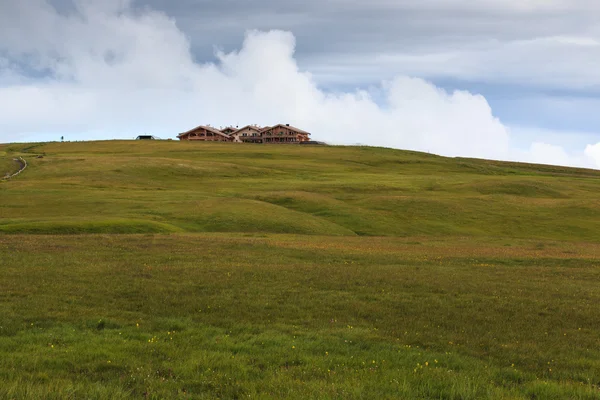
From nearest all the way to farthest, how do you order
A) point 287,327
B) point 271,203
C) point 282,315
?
point 287,327 < point 282,315 < point 271,203

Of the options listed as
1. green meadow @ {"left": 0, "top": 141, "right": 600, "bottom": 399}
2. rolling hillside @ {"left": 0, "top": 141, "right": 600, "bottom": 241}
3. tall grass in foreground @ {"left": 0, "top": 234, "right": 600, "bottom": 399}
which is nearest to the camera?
tall grass in foreground @ {"left": 0, "top": 234, "right": 600, "bottom": 399}

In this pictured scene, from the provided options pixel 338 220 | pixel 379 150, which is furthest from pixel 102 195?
pixel 379 150

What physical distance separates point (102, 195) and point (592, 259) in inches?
2226

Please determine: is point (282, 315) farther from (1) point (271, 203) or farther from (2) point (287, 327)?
(1) point (271, 203)

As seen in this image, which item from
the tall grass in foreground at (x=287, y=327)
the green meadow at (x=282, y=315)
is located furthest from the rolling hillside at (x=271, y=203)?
the tall grass in foreground at (x=287, y=327)

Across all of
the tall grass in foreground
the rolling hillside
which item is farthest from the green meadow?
the rolling hillside

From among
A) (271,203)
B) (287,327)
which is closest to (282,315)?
(287,327)

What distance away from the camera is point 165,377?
11.8m

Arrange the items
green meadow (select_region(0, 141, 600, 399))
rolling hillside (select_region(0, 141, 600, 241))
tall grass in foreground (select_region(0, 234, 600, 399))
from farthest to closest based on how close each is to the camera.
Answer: rolling hillside (select_region(0, 141, 600, 241)) < green meadow (select_region(0, 141, 600, 399)) < tall grass in foreground (select_region(0, 234, 600, 399))

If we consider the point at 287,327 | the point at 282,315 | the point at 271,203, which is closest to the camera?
the point at 287,327

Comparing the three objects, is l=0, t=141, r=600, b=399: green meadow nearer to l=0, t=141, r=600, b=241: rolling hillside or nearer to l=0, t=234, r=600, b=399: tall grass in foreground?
l=0, t=234, r=600, b=399: tall grass in foreground

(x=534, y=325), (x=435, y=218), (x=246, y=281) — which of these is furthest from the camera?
(x=435, y=218)

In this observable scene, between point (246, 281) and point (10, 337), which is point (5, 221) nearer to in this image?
point (246, 281)

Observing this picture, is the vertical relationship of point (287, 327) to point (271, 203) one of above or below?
above
